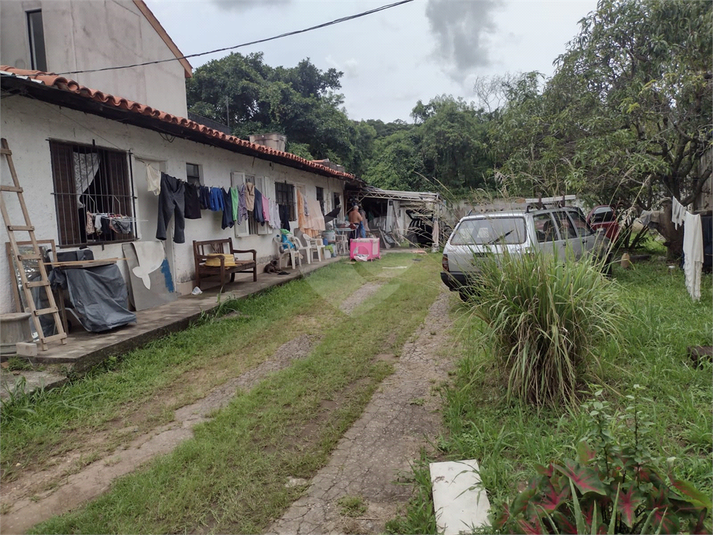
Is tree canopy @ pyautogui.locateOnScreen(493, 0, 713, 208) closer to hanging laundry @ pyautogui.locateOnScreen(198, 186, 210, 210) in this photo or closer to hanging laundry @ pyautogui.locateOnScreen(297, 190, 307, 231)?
hanging laundry @ pyautogui.locateOnScreen(198, 186, 210, 210)

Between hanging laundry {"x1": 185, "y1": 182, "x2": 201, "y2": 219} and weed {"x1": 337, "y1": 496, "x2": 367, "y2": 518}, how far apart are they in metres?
5.98

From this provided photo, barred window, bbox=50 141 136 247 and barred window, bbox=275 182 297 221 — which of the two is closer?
barred window, bbox=50 141 136 247

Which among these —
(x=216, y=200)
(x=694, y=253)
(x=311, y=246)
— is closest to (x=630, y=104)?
(x=694, y=253)

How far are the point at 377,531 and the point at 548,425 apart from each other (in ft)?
4.54

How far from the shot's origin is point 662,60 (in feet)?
24.2

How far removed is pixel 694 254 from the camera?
5.57 metres

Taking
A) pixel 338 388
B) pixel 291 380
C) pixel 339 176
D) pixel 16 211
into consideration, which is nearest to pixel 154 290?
pixel 16 211

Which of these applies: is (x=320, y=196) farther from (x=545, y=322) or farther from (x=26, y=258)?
(x=545, y=322)

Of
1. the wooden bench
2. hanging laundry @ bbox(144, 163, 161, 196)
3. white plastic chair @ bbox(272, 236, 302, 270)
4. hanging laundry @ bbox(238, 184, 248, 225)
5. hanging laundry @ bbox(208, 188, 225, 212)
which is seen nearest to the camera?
hanging laundry @ bbox(144, 163, 161, 196)

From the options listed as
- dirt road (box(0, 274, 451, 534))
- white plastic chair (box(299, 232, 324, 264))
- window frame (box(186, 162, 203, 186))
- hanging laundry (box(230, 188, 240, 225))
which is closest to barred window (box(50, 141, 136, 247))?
window frame (box(186, 162, 203, 186))

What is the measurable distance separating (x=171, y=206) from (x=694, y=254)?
7.10 m

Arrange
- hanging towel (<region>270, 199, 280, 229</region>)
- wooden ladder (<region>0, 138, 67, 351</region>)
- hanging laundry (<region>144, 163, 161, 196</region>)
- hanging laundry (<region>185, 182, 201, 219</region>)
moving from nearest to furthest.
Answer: wooden ladder (<region>0, 138, 67, 351</region>)
hanging laundry (<region>144, 163, 161, 196</region>)
hanging laundry (<region>185, 182, 201, 219</region>)
hanging towel (<region>270, 199, 280, 229</region>)

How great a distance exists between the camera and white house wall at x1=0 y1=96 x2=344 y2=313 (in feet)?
15.6

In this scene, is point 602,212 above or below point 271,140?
below
